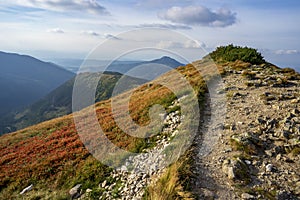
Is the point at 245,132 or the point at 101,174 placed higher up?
the point at 245,132

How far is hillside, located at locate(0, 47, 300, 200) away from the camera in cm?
898

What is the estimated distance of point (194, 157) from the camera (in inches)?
411

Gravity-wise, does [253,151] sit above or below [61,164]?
above

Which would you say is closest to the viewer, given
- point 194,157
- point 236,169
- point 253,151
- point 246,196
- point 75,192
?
point 246,196

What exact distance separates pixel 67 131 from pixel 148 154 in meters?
10.9

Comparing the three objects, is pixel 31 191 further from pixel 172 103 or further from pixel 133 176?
pixel 172 103

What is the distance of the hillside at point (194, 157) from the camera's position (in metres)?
8.98

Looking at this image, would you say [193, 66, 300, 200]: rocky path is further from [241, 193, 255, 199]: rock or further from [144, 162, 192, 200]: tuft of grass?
[144, 162, 192, 200]: tuft of grass

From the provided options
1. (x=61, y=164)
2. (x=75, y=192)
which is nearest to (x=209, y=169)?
(x=75, y=192)

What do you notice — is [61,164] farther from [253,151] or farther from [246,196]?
[246,196]

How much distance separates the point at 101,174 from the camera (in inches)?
475

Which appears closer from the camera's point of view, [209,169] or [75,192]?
[209,169]

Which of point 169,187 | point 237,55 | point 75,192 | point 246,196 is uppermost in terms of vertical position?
point 237,55

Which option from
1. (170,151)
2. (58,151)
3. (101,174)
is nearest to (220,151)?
(170,151)
